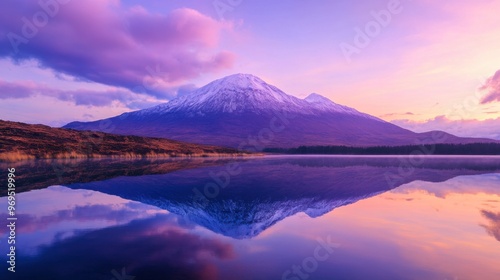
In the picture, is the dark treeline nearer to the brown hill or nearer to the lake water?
the brown hill

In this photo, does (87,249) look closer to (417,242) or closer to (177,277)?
(177,277)

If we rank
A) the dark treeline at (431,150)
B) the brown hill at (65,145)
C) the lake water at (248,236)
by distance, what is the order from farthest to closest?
the dark treeline at (431,150)
the brown hill at (65,145)
the lake water at (248,236)

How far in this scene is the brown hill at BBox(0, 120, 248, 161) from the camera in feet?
131

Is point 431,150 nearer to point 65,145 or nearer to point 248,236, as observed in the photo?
point 65,145

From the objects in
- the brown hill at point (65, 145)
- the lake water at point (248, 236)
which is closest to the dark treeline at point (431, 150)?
the brown hill at point (65, 145)

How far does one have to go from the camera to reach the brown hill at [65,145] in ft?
131

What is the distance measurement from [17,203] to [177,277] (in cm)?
852

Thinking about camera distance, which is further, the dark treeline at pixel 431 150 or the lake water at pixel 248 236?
the dark treeline at pixel 431 150

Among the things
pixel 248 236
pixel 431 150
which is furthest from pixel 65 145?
pixel 431 150

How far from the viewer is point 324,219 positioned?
30.5 feet

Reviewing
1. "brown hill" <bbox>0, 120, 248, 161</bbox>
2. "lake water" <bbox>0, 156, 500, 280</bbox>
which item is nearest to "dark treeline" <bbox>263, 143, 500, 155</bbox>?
"brown hill" <bbox>0, 120, 248, 161</bbox>

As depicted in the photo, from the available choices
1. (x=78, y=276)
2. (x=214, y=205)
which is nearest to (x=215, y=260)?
(x=78, y=276)

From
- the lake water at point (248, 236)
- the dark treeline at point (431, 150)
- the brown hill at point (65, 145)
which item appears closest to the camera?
the lake water at point (248, 236)

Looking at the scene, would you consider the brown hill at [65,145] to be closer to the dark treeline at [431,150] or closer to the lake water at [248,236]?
the lake water at [248,236]
